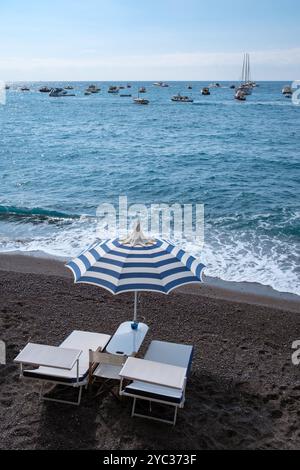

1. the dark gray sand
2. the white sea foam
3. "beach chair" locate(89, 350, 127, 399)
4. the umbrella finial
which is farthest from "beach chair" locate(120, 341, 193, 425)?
the white sea foam

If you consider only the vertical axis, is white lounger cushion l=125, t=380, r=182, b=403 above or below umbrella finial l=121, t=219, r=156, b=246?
below

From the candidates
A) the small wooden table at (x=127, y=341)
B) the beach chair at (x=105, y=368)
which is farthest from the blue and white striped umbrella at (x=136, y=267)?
the small wooden table at (x=127, y=341)

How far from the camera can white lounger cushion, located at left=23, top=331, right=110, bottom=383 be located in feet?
20.7

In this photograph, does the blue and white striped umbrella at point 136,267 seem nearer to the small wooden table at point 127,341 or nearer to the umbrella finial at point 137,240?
the umbrella finial at point 137,240

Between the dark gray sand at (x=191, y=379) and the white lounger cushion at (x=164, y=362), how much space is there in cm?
42

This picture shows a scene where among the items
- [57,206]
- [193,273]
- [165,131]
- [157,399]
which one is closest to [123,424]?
[157,399]

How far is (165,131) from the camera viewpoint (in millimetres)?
47406

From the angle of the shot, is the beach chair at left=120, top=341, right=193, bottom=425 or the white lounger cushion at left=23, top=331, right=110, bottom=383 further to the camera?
the white lounger cushion at left=23, top=331, right=110, bottom=383

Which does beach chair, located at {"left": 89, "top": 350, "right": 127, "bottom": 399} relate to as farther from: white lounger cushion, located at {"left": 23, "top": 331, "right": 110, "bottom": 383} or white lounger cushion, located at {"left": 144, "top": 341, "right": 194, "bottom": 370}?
white lounger cushion, located at {"left": 144, "top": 341, "right": 194, "bottom": 370}

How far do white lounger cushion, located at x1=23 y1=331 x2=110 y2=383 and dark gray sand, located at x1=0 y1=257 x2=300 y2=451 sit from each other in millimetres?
408

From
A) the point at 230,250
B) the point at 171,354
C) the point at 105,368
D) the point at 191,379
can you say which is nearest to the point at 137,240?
the point at 171,354

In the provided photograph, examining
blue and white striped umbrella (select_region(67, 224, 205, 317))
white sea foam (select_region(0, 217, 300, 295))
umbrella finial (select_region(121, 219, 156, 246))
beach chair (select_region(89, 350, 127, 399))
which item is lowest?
white sea foam (select_region(0, 217, 300, 295))

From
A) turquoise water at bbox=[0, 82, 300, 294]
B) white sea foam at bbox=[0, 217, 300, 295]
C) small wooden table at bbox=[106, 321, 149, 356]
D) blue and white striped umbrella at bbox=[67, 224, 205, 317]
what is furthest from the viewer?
turquoise water at bbox=[0, 82, 300, 294]
